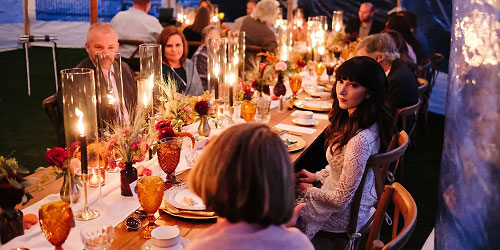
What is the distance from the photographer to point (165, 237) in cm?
150

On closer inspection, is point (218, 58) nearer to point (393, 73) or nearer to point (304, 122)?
point (304, 122)

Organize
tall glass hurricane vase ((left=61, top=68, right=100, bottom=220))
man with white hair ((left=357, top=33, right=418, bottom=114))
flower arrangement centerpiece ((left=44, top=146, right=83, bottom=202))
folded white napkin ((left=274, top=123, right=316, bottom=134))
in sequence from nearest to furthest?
flower arrangement centerpiece ((left=44, top=146, right=83, bottom=202)) → tall glass hurricane vase ((left=61, top=68, right=100, bottom=220)) → folded white napkin ((left=274, top=123, right=316, bottom=134)) → man with white hair ((left=357, top=33, right=418, bottom=114))

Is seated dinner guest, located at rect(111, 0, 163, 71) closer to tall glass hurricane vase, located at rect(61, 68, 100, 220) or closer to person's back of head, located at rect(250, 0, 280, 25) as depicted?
person's back of head, located at rect(250, 0, 280, 25)

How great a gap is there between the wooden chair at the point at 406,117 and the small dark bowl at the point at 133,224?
1.98m

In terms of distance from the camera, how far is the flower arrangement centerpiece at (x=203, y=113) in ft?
8.24

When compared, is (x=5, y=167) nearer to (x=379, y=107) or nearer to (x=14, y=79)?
(x=379, y=107)

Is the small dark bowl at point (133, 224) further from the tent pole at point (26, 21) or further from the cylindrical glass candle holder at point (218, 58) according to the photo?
the tent pole at point (26, 21)

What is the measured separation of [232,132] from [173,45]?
3.02 metres

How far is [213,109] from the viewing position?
9.77ft

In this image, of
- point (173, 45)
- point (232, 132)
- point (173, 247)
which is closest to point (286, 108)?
point (173, 45)

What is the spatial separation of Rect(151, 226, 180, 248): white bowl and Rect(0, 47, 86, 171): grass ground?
125 inches

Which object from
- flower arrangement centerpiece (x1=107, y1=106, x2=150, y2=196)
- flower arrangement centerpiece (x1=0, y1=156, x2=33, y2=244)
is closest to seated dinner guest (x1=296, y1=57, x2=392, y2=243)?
flower arrangement centerpiece (x1=107, y1=106, x2=150, y2=196)

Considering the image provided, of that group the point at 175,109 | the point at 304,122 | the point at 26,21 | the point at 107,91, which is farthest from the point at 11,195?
the point at 26,21

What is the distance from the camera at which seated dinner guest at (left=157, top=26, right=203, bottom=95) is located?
401 cm
